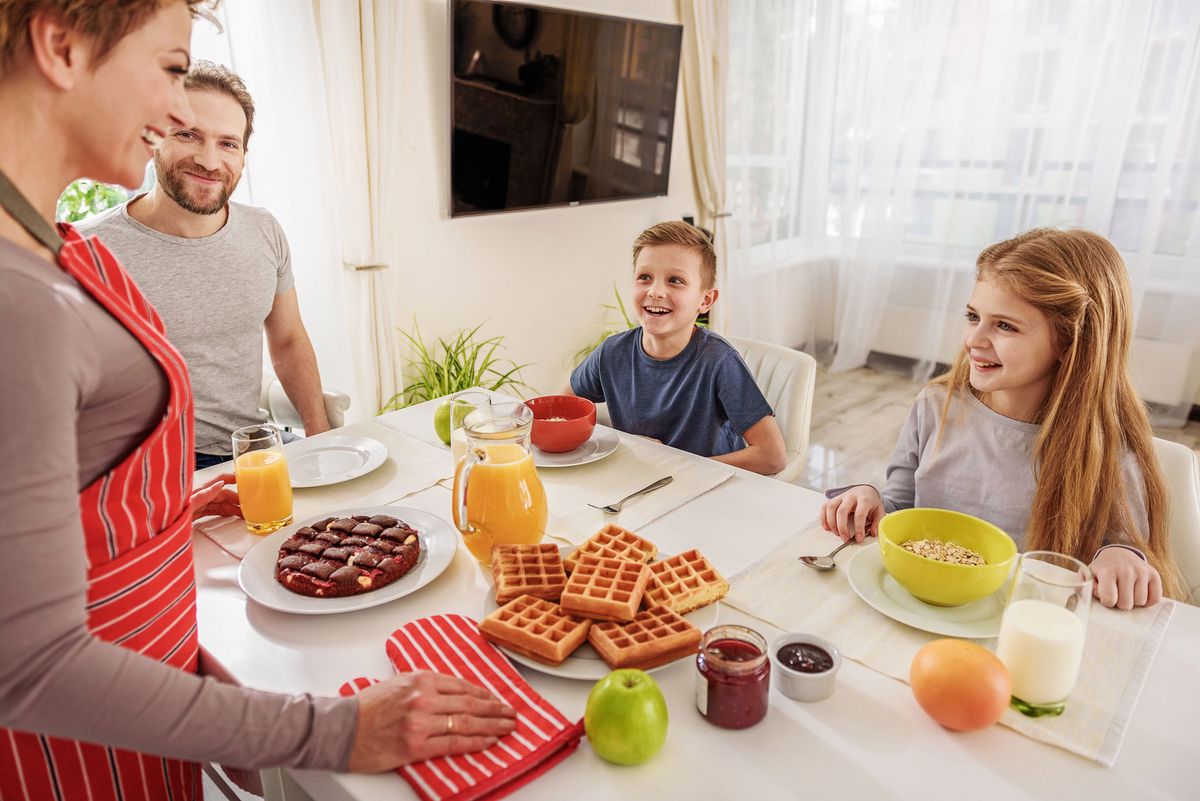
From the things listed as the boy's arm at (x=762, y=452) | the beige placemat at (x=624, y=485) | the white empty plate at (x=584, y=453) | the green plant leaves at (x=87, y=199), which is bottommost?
the boy's arm at (x=762, y=452)

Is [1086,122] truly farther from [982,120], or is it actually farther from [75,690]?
[75,690]

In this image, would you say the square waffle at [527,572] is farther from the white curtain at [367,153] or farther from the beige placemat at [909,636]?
the white curtain at [367,153]

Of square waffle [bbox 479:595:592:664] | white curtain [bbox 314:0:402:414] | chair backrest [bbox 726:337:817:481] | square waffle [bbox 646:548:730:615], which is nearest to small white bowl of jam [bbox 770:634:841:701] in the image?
square waffle [bbox 646:548:730:615]

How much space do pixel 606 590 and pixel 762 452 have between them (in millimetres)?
876

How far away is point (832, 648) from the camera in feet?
2.99

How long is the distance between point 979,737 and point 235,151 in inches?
78.0

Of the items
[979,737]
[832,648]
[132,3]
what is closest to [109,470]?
[132,3]

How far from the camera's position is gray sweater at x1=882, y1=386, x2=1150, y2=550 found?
1.42 meters

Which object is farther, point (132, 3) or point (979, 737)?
point (979, 737)

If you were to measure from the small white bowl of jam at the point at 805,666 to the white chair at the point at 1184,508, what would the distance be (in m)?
0.79

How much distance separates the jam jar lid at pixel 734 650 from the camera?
0.82 metres

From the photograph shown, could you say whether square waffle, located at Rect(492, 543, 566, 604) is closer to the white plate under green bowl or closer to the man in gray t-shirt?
the white plate under green bowl

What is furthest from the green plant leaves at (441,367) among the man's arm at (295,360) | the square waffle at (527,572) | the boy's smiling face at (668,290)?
the square waffle at (527,572)

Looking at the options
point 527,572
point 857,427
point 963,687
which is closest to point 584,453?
point 527,572
